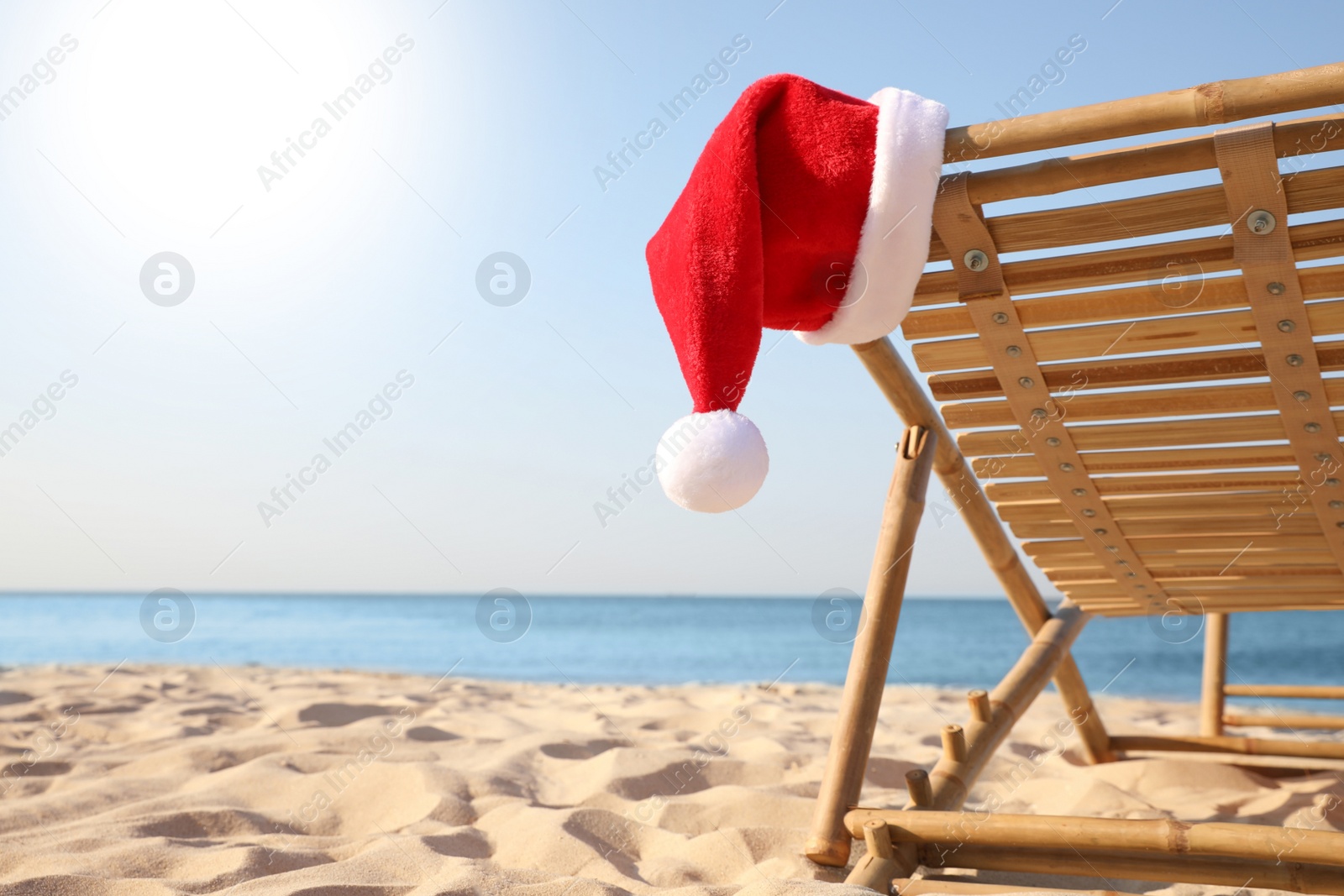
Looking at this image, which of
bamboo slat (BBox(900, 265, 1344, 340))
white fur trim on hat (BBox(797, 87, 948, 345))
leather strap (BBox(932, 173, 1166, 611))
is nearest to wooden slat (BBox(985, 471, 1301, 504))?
leather strap (BBox(932, 173, 1166, 611))

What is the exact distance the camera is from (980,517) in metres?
2.42

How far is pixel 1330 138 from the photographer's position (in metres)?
1.34

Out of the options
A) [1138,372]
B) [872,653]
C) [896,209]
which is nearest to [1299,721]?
[1138,372]

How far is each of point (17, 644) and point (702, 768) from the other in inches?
806

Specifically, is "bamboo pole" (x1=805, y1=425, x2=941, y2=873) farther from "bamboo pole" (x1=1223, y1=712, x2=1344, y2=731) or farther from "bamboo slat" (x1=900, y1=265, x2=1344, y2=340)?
"bamboo pole" (x1=1223, y1=712, x2=1344, y2=731)

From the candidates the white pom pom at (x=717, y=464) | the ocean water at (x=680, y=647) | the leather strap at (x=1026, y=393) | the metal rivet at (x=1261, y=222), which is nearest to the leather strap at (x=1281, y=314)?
the metal rivet at (x=1261, y=222)

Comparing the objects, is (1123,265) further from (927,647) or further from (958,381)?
(927,647)

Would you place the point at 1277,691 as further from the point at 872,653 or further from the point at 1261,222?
the point at 1261,222

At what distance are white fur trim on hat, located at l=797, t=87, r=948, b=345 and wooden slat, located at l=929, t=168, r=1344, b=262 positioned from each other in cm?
17

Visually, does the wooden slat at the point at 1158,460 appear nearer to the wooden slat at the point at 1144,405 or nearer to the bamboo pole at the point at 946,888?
the wooden slat at the point at 1144,405

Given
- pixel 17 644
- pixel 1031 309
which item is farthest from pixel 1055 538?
pixel 17 644

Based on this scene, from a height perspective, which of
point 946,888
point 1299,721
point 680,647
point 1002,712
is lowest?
point 946,888

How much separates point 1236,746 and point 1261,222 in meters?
2.26

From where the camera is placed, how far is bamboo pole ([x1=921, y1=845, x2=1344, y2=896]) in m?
1.57
